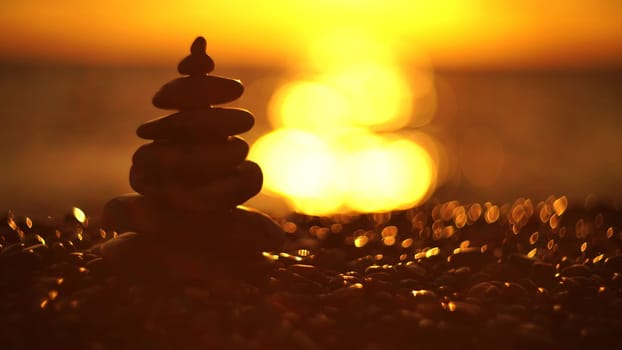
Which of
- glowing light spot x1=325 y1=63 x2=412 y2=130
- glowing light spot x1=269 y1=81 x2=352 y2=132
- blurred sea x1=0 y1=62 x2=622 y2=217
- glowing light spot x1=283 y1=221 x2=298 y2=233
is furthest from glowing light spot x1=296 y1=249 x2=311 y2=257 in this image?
glowing light spot x1=325 y1=63 x2=412 y2=130

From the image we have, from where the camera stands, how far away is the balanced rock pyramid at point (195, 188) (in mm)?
5309

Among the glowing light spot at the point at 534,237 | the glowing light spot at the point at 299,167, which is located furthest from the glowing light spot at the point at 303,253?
the glowing light spot at the point at 299,167

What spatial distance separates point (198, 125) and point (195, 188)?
1.52 ft

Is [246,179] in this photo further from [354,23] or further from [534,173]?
[354,23]

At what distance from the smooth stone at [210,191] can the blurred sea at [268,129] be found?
454 cm

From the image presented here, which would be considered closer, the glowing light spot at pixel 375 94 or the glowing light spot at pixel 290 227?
the glowing light spot at pixel 290 227

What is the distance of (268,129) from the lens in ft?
133

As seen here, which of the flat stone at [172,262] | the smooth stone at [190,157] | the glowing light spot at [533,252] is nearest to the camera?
the flat stone at [172,262]

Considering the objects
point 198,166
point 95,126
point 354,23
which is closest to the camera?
point 198,166

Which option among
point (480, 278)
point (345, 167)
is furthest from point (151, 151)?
point (345, 167)

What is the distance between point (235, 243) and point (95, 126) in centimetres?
3021

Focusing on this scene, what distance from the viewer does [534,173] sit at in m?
26.0

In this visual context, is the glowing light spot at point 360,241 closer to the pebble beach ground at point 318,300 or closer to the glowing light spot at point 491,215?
the pebble beach ground at point 318,300

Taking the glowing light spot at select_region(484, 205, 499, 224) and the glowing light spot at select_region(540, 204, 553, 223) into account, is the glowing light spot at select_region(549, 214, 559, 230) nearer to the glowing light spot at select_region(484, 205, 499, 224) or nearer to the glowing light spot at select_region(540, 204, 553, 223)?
the glowing light spot at select_region(540, 204, 553, 223)
